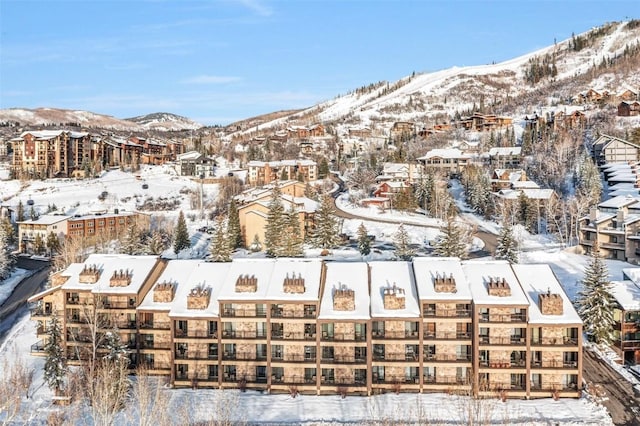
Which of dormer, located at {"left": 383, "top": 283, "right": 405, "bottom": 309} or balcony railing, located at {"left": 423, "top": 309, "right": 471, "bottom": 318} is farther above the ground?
dormer, located at {"left": 383, "top": 283, "right": 405, "bottom": 309}

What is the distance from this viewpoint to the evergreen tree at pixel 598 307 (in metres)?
40.8

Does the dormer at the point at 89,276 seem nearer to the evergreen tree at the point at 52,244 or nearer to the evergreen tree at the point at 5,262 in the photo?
the evergreen tree at the point at 5,262

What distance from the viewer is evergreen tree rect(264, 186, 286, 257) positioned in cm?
6019

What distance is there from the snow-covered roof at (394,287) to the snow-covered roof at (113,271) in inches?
684

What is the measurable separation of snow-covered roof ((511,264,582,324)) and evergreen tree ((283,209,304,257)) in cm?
2585

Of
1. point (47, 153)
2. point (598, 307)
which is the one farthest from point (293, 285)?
point (47, 153)

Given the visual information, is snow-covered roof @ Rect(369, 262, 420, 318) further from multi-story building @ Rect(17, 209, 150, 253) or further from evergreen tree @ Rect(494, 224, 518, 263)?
multi-story building @ Rect(17, 209, 150, 253)

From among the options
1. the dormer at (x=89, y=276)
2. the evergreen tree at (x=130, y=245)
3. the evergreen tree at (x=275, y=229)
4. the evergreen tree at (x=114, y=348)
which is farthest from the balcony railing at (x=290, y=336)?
the evergreen tree at (x=130, y=245)

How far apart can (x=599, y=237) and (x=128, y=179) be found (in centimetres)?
9427

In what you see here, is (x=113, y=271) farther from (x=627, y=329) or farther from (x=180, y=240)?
(x=627, y=329)

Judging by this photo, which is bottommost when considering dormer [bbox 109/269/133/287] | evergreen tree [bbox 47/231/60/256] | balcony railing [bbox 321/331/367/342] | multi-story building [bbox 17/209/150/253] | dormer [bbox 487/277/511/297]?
balcony railing [bbox 321/331/367/342]

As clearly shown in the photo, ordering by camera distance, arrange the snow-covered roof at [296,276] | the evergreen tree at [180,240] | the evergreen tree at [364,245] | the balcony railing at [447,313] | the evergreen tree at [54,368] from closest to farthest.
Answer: the evergreen tree at [54,368] → the balcony railing at [447,313] → the snow-covered roof at [296,276] → the evergreen tree at [364,245] → the evergreen tree at [180,240]

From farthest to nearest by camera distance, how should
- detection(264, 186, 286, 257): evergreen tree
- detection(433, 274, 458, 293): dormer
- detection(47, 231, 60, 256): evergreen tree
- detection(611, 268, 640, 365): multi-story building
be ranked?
detection(47, 231, 60, 256): evergreen tree
detection(264, 186, 286, 257): evergreen tree
detection(611, 268, 640, 365): multi-story building
detection(433, 274, 458, 293): dormer

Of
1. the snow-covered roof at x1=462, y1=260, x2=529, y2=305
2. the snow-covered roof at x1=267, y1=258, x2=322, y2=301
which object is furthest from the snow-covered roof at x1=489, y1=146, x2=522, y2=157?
the snow-covered roof at x1=267, y1=258, x2=322, y2=301
